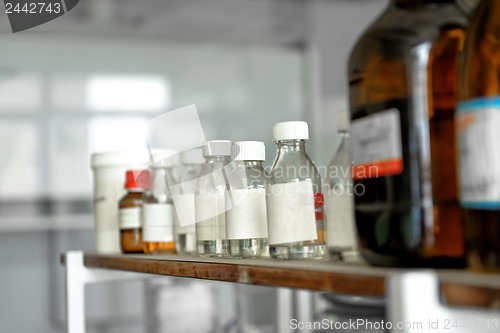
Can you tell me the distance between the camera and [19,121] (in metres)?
2.88

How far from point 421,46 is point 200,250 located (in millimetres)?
432

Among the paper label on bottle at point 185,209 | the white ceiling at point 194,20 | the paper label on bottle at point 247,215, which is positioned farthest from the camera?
the white ceiling at point 194,20

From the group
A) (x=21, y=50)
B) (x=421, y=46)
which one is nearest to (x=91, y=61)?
(x=21, y=50)

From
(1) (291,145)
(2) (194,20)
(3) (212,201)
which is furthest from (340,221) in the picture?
(2) (194,20)

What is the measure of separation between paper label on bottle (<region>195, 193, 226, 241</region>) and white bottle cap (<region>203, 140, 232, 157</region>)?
53mm

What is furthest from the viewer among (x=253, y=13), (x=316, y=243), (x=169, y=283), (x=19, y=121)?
(x=253, y=13)

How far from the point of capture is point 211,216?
77cm

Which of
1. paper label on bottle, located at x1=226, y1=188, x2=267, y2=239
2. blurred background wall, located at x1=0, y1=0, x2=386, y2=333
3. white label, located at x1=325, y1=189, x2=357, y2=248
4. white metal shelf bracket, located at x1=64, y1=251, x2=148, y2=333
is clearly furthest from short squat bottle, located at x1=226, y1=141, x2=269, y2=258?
blurred background wall, located at x1=0, y1=0, x2=386, y2=333

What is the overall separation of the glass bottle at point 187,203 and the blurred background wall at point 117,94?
68.5 inches

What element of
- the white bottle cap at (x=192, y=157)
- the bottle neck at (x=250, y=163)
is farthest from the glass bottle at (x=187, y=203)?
the bottle neck at (x=250, y=163)

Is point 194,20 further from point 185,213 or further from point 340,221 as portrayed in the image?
point 340,221

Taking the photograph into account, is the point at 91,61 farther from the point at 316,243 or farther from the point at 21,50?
the point at 316,243

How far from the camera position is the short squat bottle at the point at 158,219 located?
920mm

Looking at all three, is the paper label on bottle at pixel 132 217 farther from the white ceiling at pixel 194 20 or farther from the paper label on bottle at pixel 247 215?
the white ceiling at pixel 194 20
